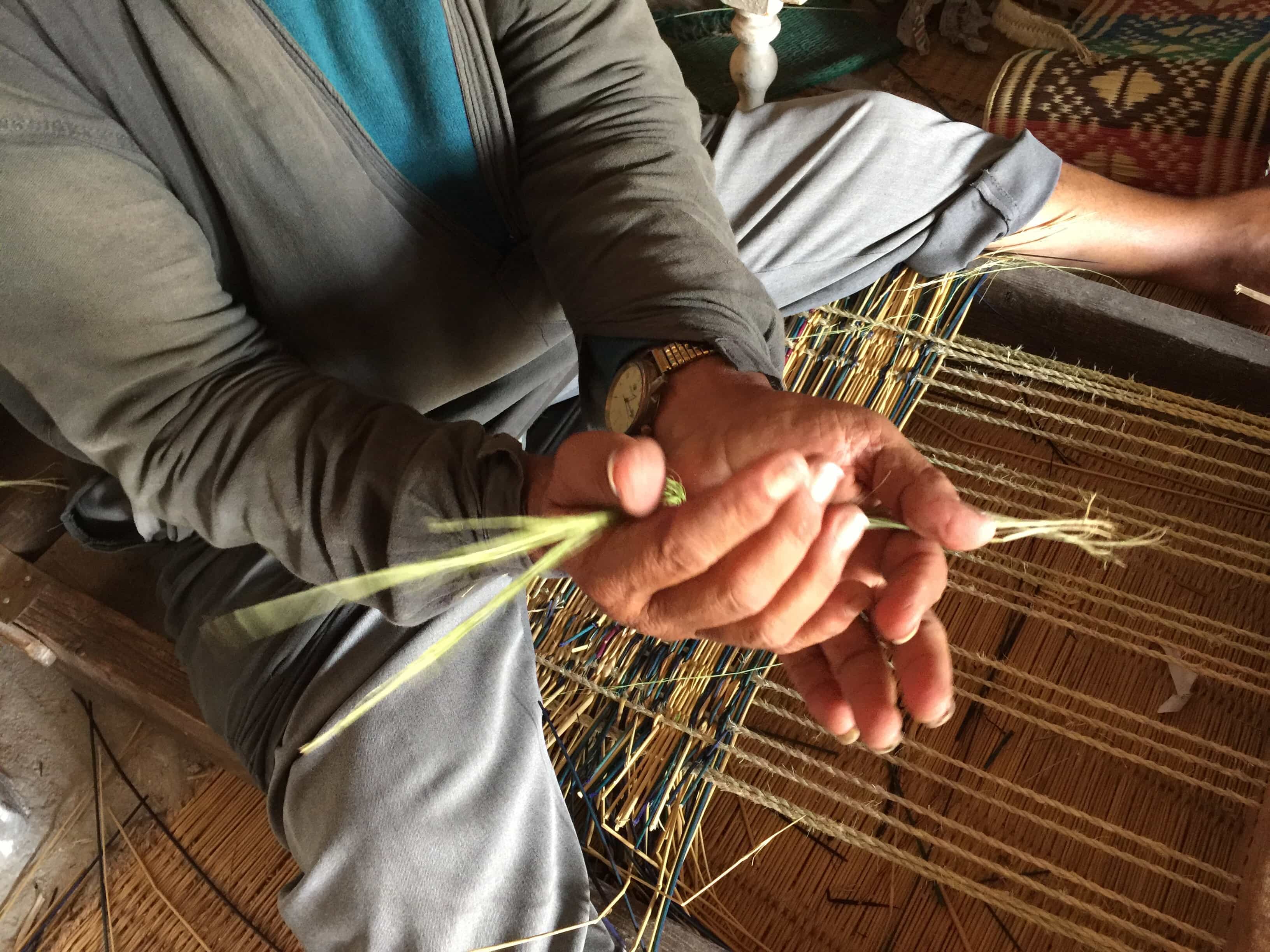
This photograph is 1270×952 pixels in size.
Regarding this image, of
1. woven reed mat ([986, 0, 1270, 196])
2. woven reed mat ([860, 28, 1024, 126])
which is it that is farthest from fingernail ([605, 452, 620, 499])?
woven reed mat ([860, 28, 1024, 126])

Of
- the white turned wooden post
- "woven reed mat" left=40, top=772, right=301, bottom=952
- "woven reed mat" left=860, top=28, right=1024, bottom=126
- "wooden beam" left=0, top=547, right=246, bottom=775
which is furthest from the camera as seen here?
"woven reed mat" left=860, top=28, right=1024, bottom=126

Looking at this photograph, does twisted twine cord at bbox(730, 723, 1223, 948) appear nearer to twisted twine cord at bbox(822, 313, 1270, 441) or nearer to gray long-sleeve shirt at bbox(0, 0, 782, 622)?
gray long-sleeve shirt at bbox(0, 0, 782, 622)

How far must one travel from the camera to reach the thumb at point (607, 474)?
47 centimetres

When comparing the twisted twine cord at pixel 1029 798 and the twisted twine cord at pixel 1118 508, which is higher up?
the twisted twine cord at pixel 1118 508

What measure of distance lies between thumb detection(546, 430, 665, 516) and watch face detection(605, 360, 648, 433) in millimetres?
108

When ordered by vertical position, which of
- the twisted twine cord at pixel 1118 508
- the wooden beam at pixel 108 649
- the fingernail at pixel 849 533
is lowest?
the twisted twine cord at pixel 1118 508

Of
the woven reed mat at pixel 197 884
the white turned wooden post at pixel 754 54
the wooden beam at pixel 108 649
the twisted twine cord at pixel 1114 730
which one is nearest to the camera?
the twisted twine cord at pixel 1114 730

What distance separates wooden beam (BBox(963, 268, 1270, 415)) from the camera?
3.22 feet

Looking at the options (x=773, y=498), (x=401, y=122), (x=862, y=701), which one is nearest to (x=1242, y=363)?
(x=862, y=701)


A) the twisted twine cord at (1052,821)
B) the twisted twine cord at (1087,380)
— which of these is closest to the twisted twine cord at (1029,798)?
the twisted twine cord at (1052,821)

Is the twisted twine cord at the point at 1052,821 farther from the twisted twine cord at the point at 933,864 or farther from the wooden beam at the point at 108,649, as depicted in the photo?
the wooden beam at the point at 108,649

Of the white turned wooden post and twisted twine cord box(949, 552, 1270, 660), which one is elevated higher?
A: the white turned wooden post

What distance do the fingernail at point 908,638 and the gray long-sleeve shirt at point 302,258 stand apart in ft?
0.77

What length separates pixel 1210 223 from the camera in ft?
3.72
